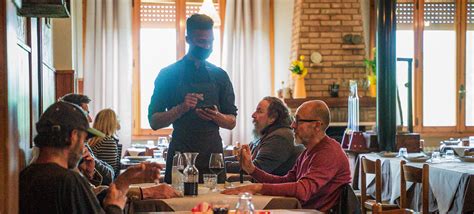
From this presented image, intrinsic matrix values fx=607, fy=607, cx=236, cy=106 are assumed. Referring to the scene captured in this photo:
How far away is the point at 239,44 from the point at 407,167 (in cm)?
512

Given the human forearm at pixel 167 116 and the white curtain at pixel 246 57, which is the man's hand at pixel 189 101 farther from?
the white curtain at pixel 246 57

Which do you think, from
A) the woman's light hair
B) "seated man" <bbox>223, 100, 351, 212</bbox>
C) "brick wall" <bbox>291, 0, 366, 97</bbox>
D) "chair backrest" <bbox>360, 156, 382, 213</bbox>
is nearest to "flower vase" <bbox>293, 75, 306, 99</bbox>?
"brick wall" <bbox>291, 0, 366, 97</bbox>

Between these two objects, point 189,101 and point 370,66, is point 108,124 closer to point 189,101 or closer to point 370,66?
point 189,101

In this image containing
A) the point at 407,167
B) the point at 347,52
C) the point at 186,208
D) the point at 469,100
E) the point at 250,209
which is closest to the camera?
the point at 250,209

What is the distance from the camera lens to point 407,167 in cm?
455

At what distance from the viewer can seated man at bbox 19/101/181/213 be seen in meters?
1.94

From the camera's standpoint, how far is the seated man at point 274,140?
4.00 metres

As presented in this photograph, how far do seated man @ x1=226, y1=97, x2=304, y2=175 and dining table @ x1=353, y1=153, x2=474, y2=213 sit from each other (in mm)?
1256

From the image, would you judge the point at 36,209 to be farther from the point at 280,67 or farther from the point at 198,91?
the point at 280,67

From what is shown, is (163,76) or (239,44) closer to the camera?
(163,76)

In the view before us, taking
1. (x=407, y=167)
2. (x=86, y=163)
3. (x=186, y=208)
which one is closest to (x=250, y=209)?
(x=186, y=208)

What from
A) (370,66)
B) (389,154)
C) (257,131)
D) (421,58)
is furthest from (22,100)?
(421,58)

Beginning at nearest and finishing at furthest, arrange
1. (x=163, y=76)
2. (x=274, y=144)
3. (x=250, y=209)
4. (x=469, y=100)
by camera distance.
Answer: (x=250, y=209)
(x=163, y=76)
(x=274, y=144)
(x=469, y=100)

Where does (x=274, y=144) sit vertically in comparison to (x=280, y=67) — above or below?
below
